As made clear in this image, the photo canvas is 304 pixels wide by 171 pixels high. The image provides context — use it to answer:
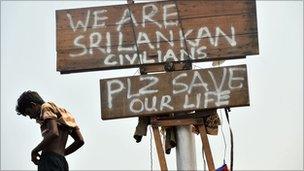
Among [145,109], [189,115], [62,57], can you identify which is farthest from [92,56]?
[189,115]

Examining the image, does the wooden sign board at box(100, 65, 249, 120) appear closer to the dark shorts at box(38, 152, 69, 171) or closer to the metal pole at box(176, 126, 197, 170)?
the metal pole at box(176, 126, 197, 170)

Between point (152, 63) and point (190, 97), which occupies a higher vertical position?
point (152, 63)

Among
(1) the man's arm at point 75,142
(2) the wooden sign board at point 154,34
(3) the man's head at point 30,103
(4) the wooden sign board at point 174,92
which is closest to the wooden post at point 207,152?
(4) the wooden sign board at point 174,92

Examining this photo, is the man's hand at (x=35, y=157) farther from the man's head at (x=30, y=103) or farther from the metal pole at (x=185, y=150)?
the metal pole at (x=185, y=150)

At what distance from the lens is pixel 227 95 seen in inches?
183

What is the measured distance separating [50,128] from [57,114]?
0.29 m

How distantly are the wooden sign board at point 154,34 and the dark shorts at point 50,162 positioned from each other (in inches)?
34.0

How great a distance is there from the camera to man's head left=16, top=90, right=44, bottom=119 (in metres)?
5.13

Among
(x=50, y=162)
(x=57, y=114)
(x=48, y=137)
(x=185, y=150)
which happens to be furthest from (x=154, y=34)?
(x=50, y=162)

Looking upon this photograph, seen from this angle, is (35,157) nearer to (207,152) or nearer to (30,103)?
(30,103)

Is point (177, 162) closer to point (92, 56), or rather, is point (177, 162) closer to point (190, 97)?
point (190, 97)

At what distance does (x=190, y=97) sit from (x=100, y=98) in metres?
0.84

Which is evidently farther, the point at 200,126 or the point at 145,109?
the point at 200,126

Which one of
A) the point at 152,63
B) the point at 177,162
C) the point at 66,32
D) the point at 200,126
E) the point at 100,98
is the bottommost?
the point at 177,162
